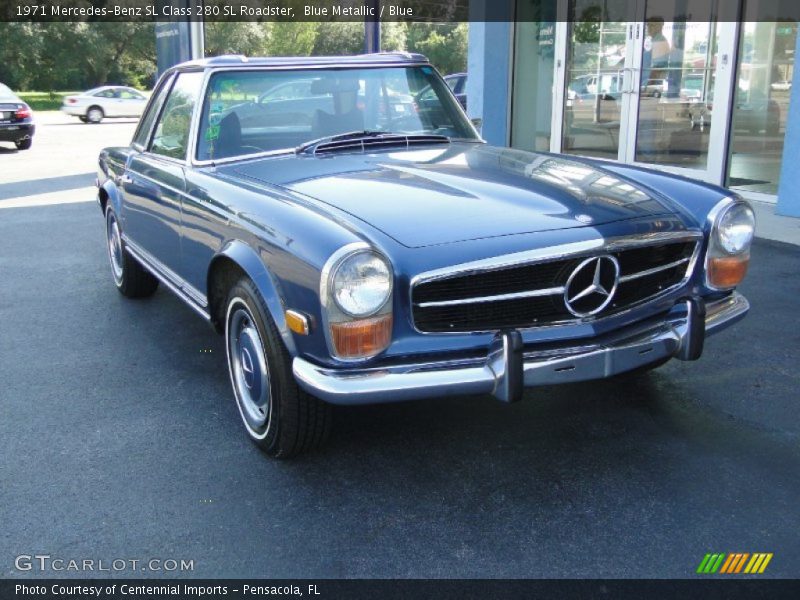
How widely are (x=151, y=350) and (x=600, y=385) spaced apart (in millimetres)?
2469

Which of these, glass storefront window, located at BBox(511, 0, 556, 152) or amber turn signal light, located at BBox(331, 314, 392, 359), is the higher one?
glass storefront window, located at BBox(511, 0, 556, 152)

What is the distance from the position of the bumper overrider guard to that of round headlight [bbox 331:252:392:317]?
0.22 metres

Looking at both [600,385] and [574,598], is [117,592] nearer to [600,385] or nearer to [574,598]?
[574,598]

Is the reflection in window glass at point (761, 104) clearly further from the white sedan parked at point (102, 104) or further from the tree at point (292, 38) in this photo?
the tree at point (292, 38)

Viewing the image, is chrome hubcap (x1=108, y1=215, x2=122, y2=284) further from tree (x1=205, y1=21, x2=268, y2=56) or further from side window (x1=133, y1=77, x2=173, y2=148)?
tree (x1=205, y1=21, x2=268, y2=56)

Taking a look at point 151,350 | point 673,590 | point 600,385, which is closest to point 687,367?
point 600,385

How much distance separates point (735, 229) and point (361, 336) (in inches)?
67.3

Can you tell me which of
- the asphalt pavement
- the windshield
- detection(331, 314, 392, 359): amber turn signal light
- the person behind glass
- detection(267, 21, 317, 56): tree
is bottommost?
the asphalt pavement

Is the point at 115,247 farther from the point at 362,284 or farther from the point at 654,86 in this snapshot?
the point at 654,86

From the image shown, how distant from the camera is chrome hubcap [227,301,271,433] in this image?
3195 millimetres

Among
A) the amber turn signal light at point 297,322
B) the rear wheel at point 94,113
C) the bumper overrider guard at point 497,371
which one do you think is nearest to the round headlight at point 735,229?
the bumper overrider guard at point 497,371

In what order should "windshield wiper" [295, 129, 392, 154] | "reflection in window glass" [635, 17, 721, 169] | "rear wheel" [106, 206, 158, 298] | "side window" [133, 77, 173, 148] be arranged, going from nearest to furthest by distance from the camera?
"windshield wiper" [295, 129, 392, 154] < "side window" [133, 77, 173, 148] < "rear wheel" [106, 206, 158, 298] < "reflection in window glass" [635, 17, 721, 169]

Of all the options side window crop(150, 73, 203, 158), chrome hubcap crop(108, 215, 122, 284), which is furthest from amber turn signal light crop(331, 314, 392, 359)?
chrome hubcap crop(108, 215, 122, 284)

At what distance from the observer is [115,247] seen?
5.75 metres
